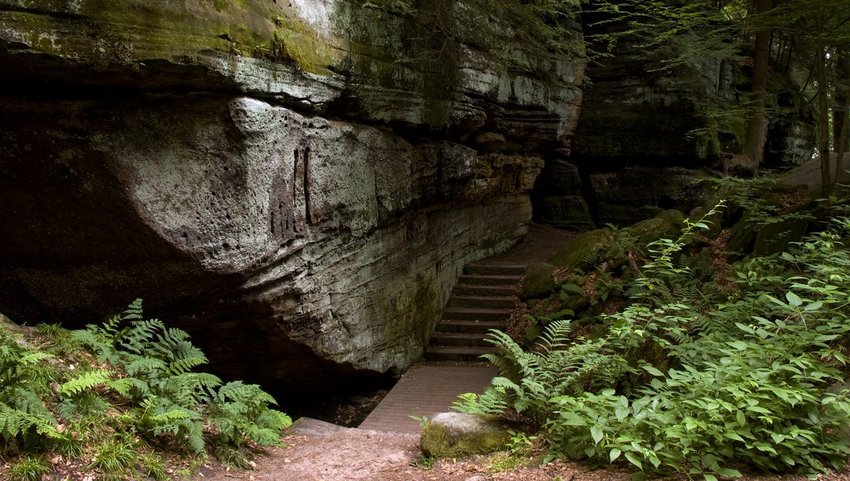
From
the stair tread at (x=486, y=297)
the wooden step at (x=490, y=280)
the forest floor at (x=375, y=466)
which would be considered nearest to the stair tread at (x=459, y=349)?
the stair tread at (x=486, y=297)

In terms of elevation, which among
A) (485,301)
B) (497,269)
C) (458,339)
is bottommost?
(458,339)

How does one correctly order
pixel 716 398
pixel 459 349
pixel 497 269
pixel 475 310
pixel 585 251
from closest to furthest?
pixel 716 398 < pixel 459 349 < pixel 585 251 < pixel 475 310 < pixel 497 269

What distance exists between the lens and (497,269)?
46.1 feet

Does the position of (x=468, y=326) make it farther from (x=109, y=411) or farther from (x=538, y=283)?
(x=109, y=411)

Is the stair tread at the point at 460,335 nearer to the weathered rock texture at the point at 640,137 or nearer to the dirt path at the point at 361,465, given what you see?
the dirt path at the point at 361,465

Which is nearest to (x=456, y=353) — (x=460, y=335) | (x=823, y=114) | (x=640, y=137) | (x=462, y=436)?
(x=460, y=335)

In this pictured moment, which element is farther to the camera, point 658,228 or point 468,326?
point 468,326

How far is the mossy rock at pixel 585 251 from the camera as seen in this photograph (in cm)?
1138

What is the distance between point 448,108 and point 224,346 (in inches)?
232

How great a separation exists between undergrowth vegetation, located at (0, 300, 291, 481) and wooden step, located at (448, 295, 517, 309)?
24.2 ft

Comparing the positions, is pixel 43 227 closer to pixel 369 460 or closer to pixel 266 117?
pixel 266 117

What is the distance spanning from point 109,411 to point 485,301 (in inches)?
357

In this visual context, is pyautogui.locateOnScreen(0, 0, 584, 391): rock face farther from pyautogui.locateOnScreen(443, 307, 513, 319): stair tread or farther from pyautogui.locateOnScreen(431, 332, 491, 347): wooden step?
pyautogui.locateOnScreen(443, 307, 513, 319): stair tread

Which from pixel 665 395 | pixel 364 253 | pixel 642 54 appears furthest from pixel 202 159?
pixel 642 54
